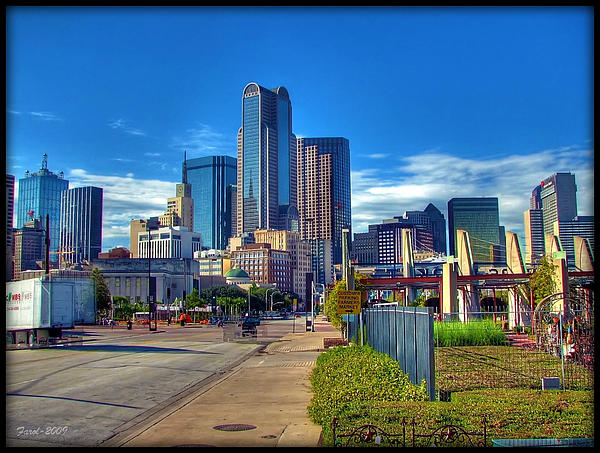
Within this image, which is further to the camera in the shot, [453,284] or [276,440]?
[453,284]

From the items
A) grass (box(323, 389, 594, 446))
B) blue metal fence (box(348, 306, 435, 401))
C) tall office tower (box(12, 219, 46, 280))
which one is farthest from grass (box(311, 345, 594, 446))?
tall office tower (box(12, 219, 46, 280))

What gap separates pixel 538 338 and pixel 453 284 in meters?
19.3

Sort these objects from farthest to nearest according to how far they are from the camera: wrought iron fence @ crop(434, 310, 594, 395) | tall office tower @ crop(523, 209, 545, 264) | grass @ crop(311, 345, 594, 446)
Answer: tall office tower @ crop(523, 209, 545, 264), wrought iron fence @ crop(434, 310, 594, 395), grass @ crop(311, 345, 594, 446)

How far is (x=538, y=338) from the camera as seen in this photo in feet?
89.7

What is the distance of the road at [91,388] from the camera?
511 inches

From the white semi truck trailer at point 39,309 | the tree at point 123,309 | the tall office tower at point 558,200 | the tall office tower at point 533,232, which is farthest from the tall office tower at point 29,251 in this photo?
the white semi truck trailer at point 39,309

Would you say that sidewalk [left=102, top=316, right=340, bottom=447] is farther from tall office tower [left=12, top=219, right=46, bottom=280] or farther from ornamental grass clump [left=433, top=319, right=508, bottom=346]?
tall office tower [left=12, top=219, right=46, bottom=280]

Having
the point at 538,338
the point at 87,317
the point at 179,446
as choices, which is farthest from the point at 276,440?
the point at 87,317

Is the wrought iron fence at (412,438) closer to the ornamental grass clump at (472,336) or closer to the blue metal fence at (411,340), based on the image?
the blue metal fence at (411,340)

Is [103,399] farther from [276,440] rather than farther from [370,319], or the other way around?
[370,319]

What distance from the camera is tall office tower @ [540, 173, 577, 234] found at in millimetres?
110650

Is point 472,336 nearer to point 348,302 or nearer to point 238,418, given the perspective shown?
point 348,302

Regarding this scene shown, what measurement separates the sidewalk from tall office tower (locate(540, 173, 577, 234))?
95212 mm

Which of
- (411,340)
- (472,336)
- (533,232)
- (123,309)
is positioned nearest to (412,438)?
(411,340)
